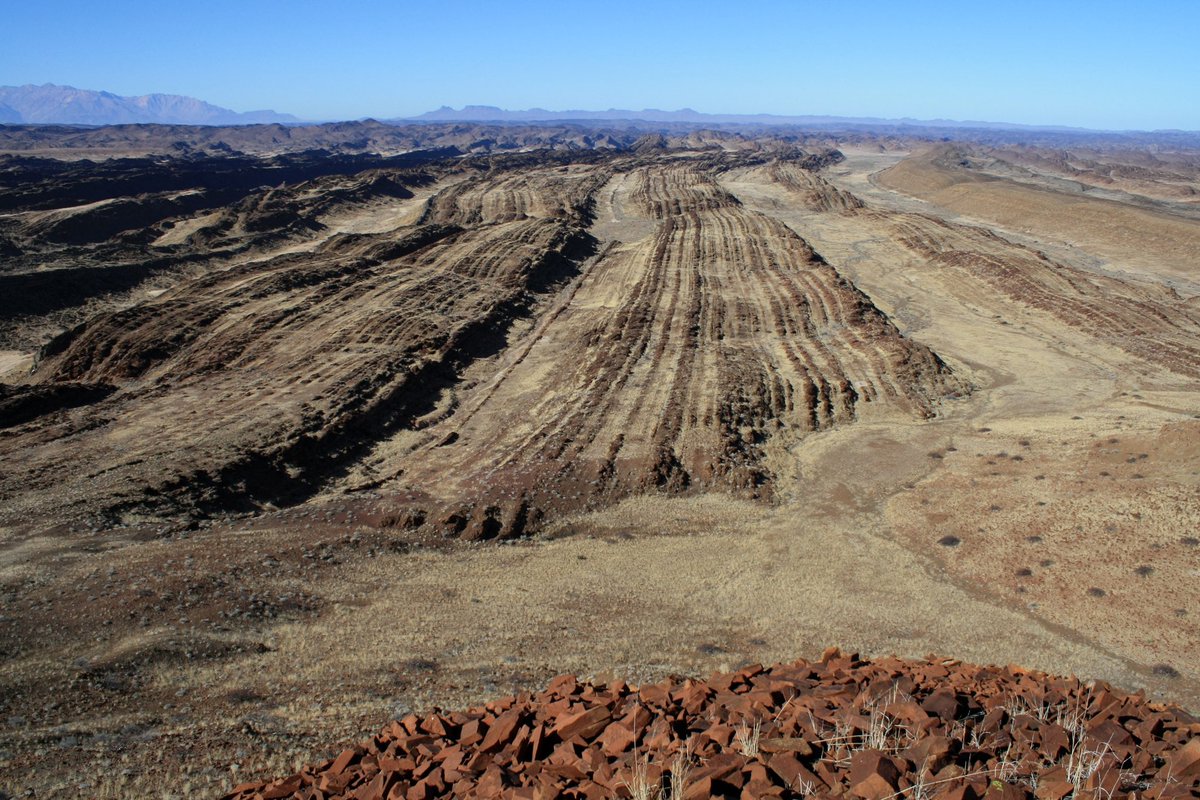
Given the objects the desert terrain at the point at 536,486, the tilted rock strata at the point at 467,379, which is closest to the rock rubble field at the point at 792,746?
the desert terrain at the point at 536,486

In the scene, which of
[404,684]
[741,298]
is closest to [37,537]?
[404,684]

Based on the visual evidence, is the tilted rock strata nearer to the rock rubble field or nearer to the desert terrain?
the desert terrain

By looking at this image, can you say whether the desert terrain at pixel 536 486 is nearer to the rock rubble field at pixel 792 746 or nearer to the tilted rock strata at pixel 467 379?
the tilted rock strata at pixel 467 379

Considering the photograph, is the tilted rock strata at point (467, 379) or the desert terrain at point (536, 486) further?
the tilted rock strata at point (467, 379)

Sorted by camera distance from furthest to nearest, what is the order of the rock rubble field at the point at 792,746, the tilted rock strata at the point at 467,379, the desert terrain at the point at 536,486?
1. the tilted rock strata at the point at 467,379
2. the desert terrain at the point at 536,486
3. the rock rubble field at the point at 792,746

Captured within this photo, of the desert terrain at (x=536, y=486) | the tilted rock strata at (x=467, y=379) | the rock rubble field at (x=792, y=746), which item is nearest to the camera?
Result: the rock rubble field at (x=792, y=746)

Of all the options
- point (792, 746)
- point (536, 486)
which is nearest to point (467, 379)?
point (536, 486)

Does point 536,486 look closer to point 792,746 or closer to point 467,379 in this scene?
point 467,379
